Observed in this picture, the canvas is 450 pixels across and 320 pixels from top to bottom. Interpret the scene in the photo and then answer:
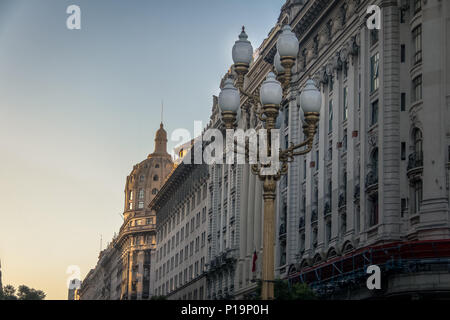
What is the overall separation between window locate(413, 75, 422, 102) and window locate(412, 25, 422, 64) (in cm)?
94

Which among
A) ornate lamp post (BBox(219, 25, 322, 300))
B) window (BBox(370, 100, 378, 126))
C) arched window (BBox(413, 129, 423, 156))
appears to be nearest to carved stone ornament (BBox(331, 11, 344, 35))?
window (BBox(370, 100, 378, 126))

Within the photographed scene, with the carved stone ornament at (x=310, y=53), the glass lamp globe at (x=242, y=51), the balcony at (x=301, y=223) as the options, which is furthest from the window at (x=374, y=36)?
the glass lamp globe at (x=242, y=51)

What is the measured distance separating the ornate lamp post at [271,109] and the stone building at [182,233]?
2903 inches

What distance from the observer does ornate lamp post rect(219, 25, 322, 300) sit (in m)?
25.0

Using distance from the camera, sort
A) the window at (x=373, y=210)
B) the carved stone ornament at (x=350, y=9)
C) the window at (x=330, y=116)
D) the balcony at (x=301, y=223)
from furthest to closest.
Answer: the balcony at (x=301, y=223)
the window at (x=330, y=116)
the carved stone ornament at (x=350, y=9)
the window at (x=373, y=210)

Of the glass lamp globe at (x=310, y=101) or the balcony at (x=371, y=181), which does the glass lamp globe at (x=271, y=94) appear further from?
the balcony at (x=371, y=181)

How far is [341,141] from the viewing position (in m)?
59.1

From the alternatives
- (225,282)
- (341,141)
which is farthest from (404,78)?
(225,282)

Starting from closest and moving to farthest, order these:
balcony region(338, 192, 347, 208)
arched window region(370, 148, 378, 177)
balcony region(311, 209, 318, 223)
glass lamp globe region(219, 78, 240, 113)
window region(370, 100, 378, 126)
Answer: glass lamp globe region(219, 78, 240, 113) < arched window region(370, 148, 378, 177) < window region(370, 100, 378, 126) < balcony region(338, 192, 347, 208) < balcony region(311, 209, 318, 223)

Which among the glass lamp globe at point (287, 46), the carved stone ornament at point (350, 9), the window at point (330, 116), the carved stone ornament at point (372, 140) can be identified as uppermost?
the carved stone ornament at point (350, 9)

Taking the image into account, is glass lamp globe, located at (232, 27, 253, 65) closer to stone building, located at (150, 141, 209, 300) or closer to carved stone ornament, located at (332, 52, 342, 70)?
carved stone ornament, located at (332, 52, 342, 70)

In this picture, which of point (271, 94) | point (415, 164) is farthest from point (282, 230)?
point (271, 94)

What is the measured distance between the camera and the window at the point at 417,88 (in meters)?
49.9

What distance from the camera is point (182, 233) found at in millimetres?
118688
